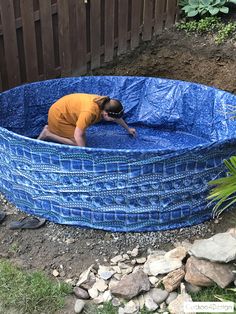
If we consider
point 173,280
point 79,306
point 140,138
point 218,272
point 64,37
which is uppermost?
point 64,37

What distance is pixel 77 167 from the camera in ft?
12.9

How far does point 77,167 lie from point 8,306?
46.4 inches

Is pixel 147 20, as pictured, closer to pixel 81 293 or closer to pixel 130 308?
pixel 81 293

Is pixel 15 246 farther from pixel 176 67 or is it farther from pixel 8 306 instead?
pixel 176 67

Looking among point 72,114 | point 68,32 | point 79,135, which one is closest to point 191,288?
point 79,135

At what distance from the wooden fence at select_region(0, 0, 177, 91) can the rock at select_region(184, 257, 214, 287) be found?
123 inches

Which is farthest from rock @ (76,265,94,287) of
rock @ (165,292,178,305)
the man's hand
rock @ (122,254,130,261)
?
the man's hand

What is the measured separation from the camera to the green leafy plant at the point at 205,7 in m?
6.70

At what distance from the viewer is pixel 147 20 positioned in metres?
6.70

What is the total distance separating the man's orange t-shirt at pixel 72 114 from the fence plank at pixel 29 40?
86 centimetres

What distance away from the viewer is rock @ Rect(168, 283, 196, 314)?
3.32 metres

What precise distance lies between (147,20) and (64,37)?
145 cm

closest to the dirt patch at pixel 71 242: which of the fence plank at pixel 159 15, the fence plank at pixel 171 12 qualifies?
the fence plank at pixel 159 15

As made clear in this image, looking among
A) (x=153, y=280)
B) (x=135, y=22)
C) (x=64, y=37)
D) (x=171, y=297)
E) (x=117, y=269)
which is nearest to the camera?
(x=171, y=297)
